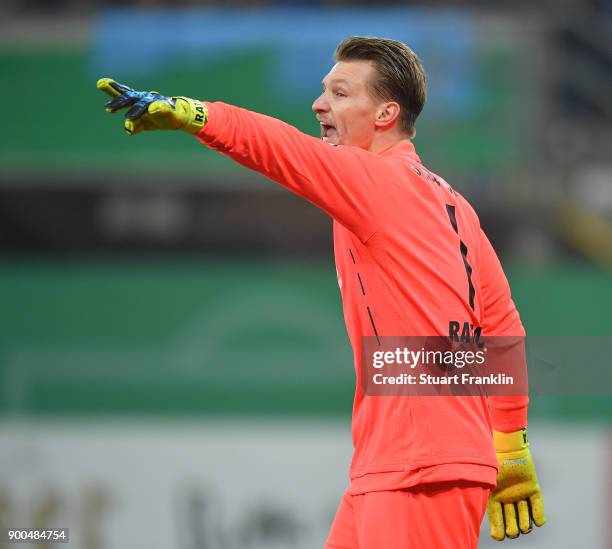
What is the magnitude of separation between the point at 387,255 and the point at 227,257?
660cm

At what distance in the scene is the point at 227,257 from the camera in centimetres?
976

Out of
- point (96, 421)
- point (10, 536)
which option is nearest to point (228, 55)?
point (96, 421)

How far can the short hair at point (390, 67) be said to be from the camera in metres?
3.44

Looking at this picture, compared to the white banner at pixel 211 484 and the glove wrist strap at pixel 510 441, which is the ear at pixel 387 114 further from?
the white banner at pixel 211 484

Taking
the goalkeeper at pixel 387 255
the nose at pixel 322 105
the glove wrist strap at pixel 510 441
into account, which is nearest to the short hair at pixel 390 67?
the goalkeeper at pixel 387 255

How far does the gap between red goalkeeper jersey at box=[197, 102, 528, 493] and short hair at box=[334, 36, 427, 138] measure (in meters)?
0.18

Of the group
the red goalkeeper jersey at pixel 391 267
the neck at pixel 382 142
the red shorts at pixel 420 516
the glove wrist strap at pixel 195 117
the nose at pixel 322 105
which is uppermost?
the nose at pixel 322 105

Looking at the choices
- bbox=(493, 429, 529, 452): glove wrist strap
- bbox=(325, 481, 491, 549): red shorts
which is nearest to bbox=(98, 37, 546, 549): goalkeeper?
bbox=(325, 481, 491, 549): red shorts

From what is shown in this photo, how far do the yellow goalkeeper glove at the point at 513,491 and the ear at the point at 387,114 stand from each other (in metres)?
1.03

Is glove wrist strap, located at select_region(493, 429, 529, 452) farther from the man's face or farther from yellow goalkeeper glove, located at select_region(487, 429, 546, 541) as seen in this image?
the man's face

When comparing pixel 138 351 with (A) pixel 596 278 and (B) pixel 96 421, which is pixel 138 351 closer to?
(B) pixel 96 421

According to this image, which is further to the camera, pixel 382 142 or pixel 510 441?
pixel 510 441

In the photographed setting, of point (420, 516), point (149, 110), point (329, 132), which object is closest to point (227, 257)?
point (329, 132)

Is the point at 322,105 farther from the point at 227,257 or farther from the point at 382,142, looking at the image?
the point at 227,257
